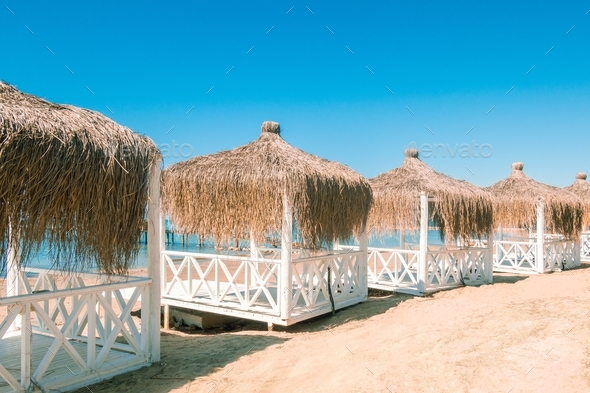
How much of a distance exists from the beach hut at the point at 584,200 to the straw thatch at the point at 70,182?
15915 mm

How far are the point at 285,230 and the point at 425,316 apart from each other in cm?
241

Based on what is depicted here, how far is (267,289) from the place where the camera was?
316 inches

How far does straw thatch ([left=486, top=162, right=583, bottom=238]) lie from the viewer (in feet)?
44.2

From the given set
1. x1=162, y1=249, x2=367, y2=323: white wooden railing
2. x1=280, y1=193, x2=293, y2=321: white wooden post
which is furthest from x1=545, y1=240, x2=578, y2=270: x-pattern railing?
x1=280, y1=193, x2=293, y2=321: white wooden post

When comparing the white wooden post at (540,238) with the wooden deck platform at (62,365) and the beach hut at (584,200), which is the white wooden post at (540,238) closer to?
the beach hut at (584,200)

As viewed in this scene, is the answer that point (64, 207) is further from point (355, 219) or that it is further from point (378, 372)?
point (355, 219)

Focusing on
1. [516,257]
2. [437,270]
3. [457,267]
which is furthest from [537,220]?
[437,270]

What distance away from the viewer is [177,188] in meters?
7.61

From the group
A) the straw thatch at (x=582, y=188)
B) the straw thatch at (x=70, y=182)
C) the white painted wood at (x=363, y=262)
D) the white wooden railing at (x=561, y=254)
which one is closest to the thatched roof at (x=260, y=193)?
the white painted wood at (x=363, y=262)

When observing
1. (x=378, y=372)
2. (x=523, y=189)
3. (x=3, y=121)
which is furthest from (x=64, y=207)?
(x=523, y=189)

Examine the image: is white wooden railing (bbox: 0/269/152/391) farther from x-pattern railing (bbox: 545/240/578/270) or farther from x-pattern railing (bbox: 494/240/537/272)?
x-pattern railing (bbox: 545/240/578/270)

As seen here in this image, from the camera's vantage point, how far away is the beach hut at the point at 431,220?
9805 millimetres

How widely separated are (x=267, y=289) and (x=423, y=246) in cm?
353

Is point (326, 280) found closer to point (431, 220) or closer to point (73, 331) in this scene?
point (431, 220)
